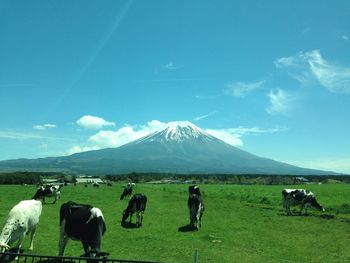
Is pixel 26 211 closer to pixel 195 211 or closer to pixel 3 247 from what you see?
pixel 3 247

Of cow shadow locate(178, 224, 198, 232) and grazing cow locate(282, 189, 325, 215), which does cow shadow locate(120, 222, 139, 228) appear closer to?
cow shadow locate(178, 224, 198, 232)

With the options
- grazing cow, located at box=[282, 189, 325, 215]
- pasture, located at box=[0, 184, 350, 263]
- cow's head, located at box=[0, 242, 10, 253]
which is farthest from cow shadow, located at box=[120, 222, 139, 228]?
grazing cow, located at box=[282, 189, 325, 215]

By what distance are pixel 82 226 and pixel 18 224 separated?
1955mm

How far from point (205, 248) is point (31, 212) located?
6491 mm

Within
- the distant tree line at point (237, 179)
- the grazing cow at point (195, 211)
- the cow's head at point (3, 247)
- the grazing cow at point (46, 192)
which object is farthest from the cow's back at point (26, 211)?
the distant tree line at point (237, 179)

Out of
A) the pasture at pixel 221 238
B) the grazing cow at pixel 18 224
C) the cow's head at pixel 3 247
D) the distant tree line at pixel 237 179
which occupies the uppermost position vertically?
the distant tree line at pixel 237 179

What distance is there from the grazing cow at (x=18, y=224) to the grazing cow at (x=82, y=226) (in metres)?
1.20

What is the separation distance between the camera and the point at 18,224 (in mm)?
12094

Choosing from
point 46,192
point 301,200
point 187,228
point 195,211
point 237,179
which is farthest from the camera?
point 237,179

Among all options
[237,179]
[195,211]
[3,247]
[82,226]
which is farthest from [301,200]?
[237,179]

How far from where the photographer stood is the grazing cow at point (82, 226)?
11890mm

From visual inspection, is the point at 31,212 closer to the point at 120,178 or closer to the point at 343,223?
the point at 343,223

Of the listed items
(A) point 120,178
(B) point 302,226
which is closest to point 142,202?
(B) point 302,226

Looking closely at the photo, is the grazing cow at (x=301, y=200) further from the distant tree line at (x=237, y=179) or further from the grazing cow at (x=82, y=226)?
the distant tree line at (x=237, y=179)
